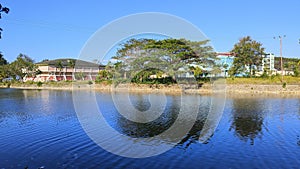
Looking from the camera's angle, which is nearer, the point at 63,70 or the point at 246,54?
the point at 246,54

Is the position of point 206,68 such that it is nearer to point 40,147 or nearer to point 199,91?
point 199,91

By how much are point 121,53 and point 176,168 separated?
4293 centimetres

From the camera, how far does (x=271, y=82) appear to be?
1476 inches

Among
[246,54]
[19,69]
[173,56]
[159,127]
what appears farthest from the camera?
[19,69]

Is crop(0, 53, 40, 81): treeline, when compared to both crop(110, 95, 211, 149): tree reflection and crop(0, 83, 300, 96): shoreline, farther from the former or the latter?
crop(110, 95, 211, 149): tree reflection

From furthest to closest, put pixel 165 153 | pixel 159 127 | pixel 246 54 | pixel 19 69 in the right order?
pixel 19 69 → pixel 246 54 → pixel 159 127 → pixel 165 153

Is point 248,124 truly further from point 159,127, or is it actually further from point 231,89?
point 231,89

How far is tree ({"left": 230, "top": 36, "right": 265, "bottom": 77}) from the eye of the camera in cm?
4288

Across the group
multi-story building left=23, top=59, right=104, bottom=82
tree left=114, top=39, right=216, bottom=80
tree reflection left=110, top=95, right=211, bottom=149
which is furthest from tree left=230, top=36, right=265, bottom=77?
multi-story building left=23, top=59, right=104, bottom=82

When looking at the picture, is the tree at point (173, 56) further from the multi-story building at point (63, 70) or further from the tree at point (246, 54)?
the multi-story building at point (63, 70)

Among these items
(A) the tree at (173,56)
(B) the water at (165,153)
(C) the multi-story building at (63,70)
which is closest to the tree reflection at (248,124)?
(B) the water at (165,153)

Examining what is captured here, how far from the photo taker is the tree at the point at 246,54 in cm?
4288

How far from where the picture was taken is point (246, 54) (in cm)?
4259

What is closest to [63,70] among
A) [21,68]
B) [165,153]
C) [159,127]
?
[21,68]
